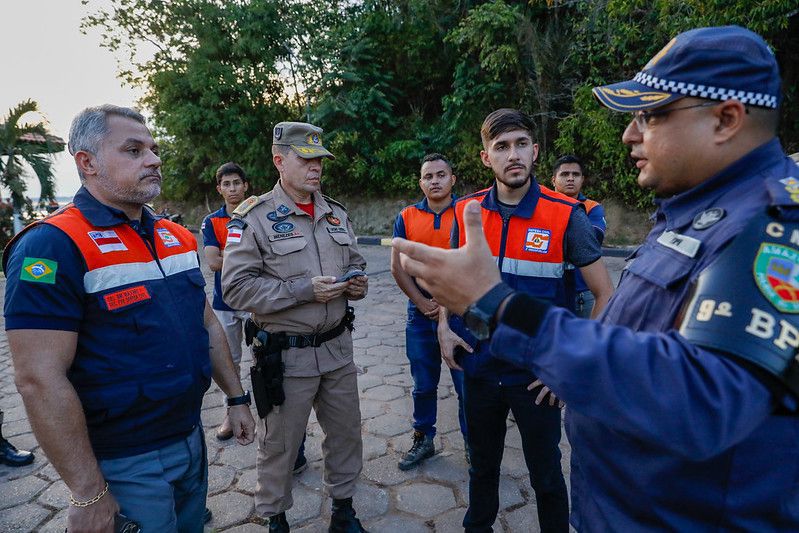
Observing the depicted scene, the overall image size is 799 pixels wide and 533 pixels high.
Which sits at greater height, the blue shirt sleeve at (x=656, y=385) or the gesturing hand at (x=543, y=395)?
the blue shirt sleeve at (x=656, y=385)

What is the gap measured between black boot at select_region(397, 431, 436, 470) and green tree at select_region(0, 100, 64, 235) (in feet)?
45.6

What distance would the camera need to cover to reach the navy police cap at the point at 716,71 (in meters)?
1.09

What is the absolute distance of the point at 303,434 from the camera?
2713mm

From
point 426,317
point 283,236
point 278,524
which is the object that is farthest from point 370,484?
point 283,236

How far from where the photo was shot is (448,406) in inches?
163

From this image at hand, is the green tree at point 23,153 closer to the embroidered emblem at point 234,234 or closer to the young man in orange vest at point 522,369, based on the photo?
the embroidered emblem at point 234,234

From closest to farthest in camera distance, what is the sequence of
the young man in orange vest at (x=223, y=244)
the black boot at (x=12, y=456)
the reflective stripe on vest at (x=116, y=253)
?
the reflective stripe on vest at (x=116, y=253), the black boot at (x=12, y=456), the young man in orange vest at (x=223, y=244)

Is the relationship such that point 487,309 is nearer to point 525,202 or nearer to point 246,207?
point 525,202

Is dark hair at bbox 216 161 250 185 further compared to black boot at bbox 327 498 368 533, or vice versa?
dark hair at bbox 216 161 250 185

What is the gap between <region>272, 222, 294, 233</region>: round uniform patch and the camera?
2.68 meters

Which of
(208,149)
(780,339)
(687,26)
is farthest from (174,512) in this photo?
(208,149)

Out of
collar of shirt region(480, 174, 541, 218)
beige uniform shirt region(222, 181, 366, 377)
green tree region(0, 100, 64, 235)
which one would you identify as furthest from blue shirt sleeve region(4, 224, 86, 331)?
green tree region(0, 100, 64, 235)

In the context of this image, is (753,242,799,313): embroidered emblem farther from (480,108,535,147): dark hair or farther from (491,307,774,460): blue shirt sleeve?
(480,108,535,147): dark hair

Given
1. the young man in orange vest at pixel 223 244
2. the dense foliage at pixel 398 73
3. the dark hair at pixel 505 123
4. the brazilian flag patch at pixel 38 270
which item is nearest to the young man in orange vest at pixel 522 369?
the dark hair at pixel 505 123
